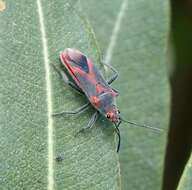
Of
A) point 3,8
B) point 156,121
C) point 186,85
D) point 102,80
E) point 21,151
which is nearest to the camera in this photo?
point 21,151

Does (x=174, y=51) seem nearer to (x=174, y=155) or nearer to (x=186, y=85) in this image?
(x=186, y=85)

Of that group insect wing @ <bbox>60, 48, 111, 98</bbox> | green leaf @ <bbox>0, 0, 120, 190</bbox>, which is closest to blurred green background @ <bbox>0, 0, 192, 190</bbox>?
green leaf @ <bbox>0, 0, 120, 190</bbox>

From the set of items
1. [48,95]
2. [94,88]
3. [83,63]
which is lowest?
[94,88]

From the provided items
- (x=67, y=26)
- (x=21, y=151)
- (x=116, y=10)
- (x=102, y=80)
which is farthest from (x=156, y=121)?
(x=21, y=151)

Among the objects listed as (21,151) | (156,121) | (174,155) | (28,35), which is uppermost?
(28,35)

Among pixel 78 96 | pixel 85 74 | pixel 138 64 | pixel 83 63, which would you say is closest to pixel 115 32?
pixel 138 64

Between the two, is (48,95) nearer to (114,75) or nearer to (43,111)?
(43,111)

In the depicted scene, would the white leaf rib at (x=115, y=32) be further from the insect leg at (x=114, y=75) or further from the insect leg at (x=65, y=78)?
the insect leg at (x=65, y=78)
